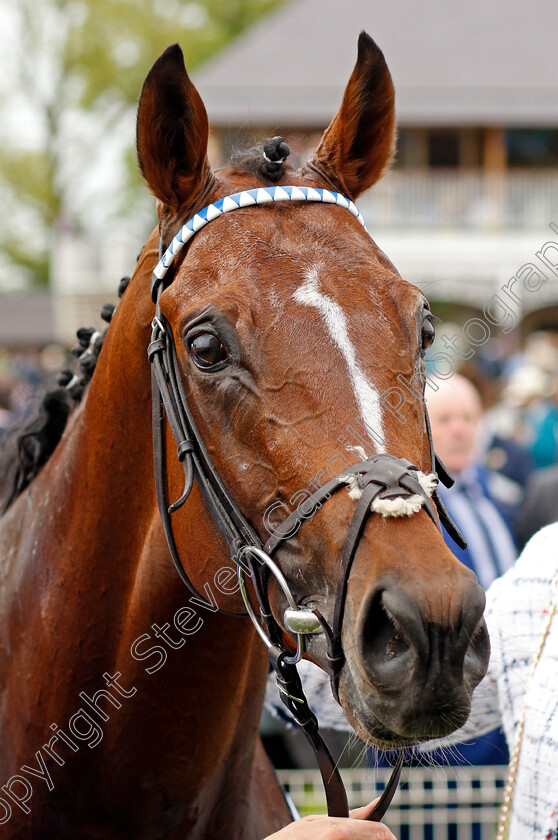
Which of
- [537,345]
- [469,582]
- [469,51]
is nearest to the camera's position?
[469,582]

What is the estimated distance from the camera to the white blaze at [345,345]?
174 cm

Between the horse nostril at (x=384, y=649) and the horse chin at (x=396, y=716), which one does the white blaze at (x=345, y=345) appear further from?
the horse chin at (x=396, y=716)

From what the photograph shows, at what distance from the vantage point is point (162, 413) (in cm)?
213

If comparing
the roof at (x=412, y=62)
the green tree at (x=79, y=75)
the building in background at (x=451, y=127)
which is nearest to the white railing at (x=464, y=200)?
the building in background at (x=451, y=127)

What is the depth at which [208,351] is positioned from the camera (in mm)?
1921

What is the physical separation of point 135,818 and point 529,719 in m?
1.13

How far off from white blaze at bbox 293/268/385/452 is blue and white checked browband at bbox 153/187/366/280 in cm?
29

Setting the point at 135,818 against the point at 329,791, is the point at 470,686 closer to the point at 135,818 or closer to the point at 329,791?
the point at 329,791

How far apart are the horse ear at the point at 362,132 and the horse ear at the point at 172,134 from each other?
0.32 m

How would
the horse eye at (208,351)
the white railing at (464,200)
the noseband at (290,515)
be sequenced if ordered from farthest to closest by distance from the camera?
1. the white railing at (464,200)
2. the horse eye at (208,351)
3. the noseband at (290,515)

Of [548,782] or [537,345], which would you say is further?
[537,345]

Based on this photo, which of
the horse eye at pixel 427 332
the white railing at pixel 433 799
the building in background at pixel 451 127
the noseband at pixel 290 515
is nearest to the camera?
the noseband at pixel 290 515

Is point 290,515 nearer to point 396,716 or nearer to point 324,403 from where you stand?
point 324,403

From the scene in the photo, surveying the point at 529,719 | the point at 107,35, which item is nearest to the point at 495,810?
the point at 529,719
